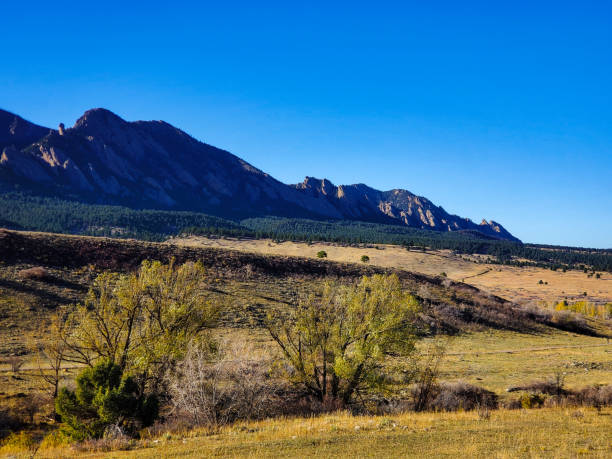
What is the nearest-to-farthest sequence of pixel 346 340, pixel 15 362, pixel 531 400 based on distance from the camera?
pixel 346 340, pixel 531 400, pixel 15 362

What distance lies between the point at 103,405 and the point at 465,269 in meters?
145

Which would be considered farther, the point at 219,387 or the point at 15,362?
the point at 15,362

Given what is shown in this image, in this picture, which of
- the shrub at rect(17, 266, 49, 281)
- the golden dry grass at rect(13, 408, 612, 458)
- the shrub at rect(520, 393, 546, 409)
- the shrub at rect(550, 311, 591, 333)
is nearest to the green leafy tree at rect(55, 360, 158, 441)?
the golden dry grass at rect(13, 408, 612, 458)

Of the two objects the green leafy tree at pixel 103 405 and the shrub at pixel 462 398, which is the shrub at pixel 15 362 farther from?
the shrub at pixel 462 398

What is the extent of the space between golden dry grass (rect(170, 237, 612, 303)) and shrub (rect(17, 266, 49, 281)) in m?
65.7

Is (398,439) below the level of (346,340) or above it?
below

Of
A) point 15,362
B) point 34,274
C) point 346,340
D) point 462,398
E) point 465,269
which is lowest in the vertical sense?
point 15,362

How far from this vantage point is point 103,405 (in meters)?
17.2

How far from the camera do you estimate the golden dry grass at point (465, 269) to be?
372 feet

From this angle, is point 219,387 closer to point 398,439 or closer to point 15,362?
point 398,439

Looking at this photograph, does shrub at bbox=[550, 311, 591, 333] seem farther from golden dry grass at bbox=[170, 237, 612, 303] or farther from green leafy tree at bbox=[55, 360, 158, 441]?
green leafy tree at bbox=[55, 360, 158, 441]

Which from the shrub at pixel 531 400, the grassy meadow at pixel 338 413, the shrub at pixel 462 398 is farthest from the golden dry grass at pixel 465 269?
the shrub at pixel 462 398

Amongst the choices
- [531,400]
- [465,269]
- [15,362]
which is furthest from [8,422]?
[465,269]

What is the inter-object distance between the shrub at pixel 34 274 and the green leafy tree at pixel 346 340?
40325 millimetres
